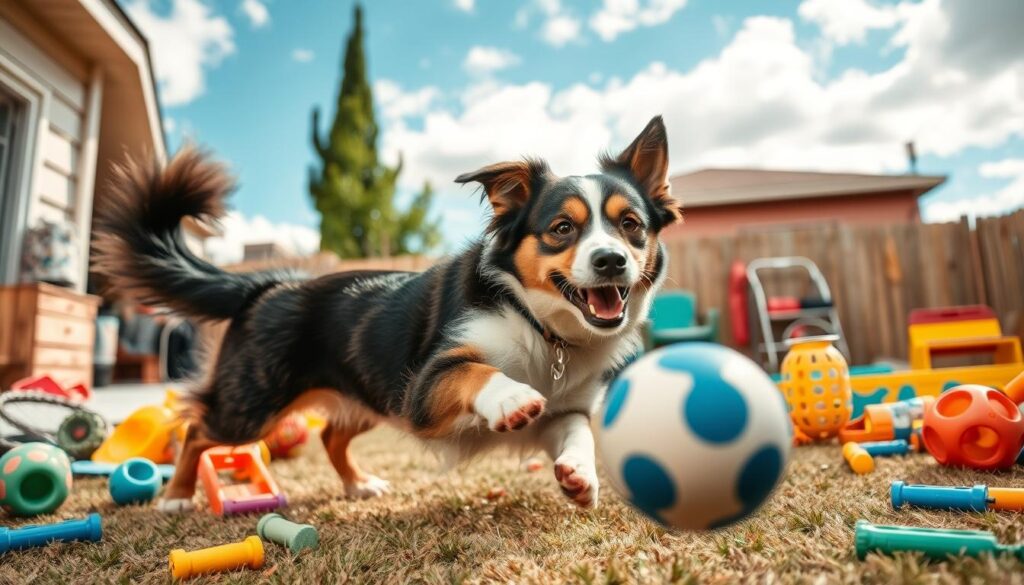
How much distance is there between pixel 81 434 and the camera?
3494 millimetres

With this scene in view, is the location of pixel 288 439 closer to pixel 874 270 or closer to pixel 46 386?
pixel 46 386

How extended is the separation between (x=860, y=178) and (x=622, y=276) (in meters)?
Answer: 18.6

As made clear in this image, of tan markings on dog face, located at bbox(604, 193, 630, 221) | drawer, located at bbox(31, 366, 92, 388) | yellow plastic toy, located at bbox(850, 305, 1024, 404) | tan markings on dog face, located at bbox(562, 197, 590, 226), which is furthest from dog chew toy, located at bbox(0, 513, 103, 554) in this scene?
yellow plastic toy, located at bbox(850, 305, 1024, 404)

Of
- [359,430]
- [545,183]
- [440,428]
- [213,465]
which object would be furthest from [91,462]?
[545,183]

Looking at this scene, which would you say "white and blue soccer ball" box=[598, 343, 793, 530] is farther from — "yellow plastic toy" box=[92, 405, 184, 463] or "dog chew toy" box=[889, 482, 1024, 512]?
"yellow plastic toy" box=[92, 405, 184, 463]

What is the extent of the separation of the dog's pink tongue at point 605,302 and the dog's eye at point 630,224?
29 centimetres

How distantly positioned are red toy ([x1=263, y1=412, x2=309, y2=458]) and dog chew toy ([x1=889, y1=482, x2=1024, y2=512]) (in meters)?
3.10

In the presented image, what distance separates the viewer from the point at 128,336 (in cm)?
980

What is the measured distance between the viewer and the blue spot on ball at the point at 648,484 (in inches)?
52.2

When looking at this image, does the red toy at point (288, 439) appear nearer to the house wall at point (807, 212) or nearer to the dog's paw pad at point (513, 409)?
the dog's paw pad at point (513, 409)

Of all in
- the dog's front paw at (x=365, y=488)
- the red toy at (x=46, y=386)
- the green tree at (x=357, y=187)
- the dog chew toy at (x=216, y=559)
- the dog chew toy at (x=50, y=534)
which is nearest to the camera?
the dog chew toy at (x=216, y=559)

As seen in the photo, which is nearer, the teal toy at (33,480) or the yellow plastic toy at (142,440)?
the teal toy at (33,480)

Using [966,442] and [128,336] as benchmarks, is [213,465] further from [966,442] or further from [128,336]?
[128,336]

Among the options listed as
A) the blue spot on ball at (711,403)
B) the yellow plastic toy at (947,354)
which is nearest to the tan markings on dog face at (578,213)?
the blue spot on ball at (711,403)
